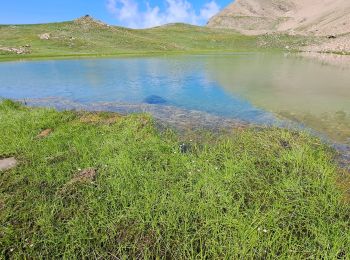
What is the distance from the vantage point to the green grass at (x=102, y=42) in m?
88.4

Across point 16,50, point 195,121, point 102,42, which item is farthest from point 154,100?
point 102,42

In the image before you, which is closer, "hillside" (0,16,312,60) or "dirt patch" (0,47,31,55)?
"dirt patch" (0,47,31,55)

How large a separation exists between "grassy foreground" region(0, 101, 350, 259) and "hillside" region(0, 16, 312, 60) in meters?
72.2

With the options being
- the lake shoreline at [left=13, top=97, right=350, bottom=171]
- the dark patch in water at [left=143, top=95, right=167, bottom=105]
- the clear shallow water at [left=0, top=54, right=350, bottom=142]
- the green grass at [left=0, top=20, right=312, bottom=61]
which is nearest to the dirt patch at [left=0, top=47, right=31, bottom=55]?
the green grass at [left=0, top=20, right=312, bottom=61]

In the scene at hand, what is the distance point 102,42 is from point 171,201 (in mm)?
107987

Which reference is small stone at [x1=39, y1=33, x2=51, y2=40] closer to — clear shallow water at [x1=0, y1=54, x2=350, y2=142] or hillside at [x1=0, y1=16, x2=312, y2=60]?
hillside at [x1=0, y1=16, x2=312, y2=60]

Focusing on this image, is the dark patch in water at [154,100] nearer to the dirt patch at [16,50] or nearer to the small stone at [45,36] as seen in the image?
the dirt patch at [16,50]

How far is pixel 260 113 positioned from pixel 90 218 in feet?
47.9

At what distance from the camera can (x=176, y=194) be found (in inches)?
319

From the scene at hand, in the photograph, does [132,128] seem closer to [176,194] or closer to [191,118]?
[191,118]

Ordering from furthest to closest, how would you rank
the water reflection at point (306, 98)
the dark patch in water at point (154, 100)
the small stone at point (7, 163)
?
the dark patch in water at point (154, 100) < the water reflection at point (306, 98) < the small stone at point (7, 163)

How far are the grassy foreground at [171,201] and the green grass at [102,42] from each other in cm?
7002

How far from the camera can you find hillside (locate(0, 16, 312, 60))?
282 ft

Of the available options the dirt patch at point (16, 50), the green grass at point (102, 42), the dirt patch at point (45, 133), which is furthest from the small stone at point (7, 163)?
the dirt patch at point (16, 50)
